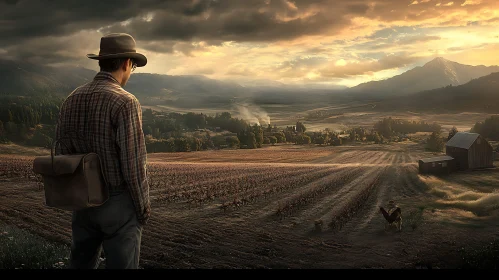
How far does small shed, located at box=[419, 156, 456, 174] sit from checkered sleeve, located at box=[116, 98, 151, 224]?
528cm

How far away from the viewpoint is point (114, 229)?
276 centimetres

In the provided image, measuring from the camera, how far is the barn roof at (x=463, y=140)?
6.60m

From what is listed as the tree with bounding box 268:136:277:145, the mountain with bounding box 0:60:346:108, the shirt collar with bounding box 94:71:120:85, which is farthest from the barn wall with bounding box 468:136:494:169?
the shirt collar with bounding box 94:71:120:85

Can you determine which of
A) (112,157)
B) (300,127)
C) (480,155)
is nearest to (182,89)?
(300,127)

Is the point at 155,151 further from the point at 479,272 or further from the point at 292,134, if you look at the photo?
the point at 479,272

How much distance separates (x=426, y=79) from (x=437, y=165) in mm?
1813

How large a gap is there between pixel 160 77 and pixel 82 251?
5265mm

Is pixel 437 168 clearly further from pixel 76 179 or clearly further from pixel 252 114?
pixel 76 179

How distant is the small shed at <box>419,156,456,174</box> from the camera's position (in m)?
6.52

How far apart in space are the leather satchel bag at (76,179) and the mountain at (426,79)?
20.2 ft

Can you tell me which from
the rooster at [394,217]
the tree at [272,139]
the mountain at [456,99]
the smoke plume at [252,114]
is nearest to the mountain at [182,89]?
the smoke plume at [252,114]

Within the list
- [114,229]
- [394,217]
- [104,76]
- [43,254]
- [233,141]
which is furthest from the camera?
[233,141]

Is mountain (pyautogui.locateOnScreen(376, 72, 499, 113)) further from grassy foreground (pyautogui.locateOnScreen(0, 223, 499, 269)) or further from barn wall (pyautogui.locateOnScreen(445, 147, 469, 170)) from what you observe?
grassy foreground (pyautogui.locateOnScreen(0, 223, 499, 269))

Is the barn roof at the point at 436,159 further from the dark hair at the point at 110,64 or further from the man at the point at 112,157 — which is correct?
the dark hair at the point at 110,64
